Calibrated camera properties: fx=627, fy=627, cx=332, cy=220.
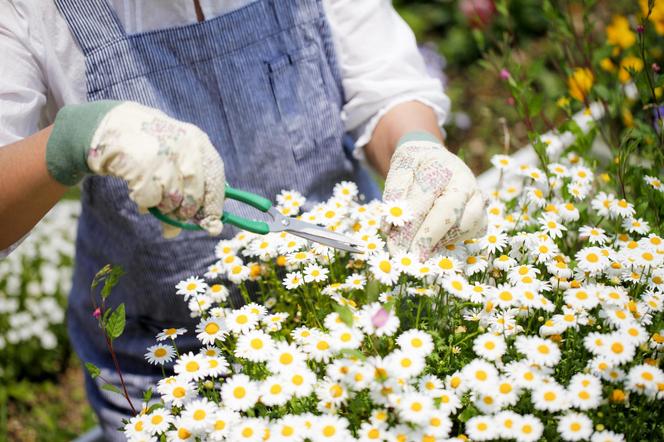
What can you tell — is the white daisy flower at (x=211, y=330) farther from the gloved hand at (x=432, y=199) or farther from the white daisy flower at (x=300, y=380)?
the gloved hand at (x=432, y=199)

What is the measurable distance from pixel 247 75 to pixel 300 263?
465 millimetres

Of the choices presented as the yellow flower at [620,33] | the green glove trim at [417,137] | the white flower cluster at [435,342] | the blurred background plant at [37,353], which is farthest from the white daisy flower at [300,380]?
the blurred background plant at [37,353]

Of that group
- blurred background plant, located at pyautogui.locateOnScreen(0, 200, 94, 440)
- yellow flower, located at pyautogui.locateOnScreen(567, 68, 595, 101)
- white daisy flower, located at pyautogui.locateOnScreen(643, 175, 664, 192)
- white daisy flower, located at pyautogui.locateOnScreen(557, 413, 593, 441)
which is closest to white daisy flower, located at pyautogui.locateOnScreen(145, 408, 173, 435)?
white daisy flower, located at pyautogui.locateOnScreen(557, 413, 593, 441)

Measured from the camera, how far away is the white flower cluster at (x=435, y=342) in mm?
691

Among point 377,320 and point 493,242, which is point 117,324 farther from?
point 493,242

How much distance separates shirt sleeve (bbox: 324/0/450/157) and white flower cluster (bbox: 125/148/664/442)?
0.37m

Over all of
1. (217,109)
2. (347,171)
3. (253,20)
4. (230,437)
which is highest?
(253,20)

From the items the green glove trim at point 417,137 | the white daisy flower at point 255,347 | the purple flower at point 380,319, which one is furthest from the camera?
the green glove trim at point 417,137

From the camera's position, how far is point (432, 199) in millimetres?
962

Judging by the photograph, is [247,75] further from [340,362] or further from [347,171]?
[340,362]

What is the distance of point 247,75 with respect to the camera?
1.21 m

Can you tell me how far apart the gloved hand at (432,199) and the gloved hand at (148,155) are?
0.89 ft

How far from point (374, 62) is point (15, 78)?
675 mm

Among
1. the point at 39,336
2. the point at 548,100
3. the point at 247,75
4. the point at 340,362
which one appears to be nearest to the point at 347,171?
the point at 247,75
